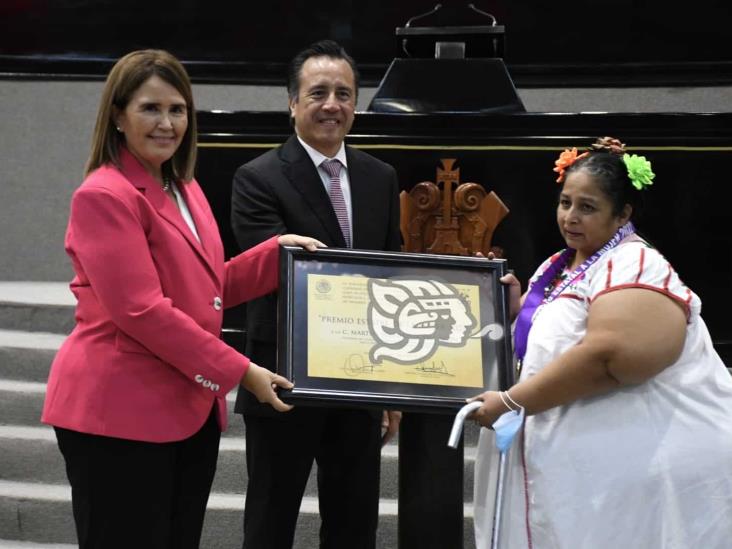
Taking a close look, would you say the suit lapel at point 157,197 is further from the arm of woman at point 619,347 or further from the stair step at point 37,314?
the stair step at point 37,314

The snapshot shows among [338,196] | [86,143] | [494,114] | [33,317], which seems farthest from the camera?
[86,143]

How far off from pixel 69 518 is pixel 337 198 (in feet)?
6.41

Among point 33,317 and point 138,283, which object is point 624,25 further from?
point 138,283

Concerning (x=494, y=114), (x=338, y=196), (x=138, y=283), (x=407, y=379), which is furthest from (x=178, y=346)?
(x=494, y=114)

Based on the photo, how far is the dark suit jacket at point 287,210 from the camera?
3018 mm

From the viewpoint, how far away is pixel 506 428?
8.57ft

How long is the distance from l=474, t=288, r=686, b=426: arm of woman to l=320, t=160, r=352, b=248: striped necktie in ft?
2.38

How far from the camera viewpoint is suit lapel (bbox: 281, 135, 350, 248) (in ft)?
9.93

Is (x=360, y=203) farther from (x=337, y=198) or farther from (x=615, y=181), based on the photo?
(x=615, y=181)

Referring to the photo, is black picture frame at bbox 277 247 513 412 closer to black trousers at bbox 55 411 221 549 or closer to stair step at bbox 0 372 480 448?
black trousers at bbox 55 411 221 549

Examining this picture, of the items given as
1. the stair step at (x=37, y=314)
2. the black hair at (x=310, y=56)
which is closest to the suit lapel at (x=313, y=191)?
the black hair at (x=310, y=56)

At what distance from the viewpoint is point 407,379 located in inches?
107

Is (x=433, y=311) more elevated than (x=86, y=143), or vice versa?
(x=86, y=143)

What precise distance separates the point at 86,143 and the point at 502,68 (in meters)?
2.97
